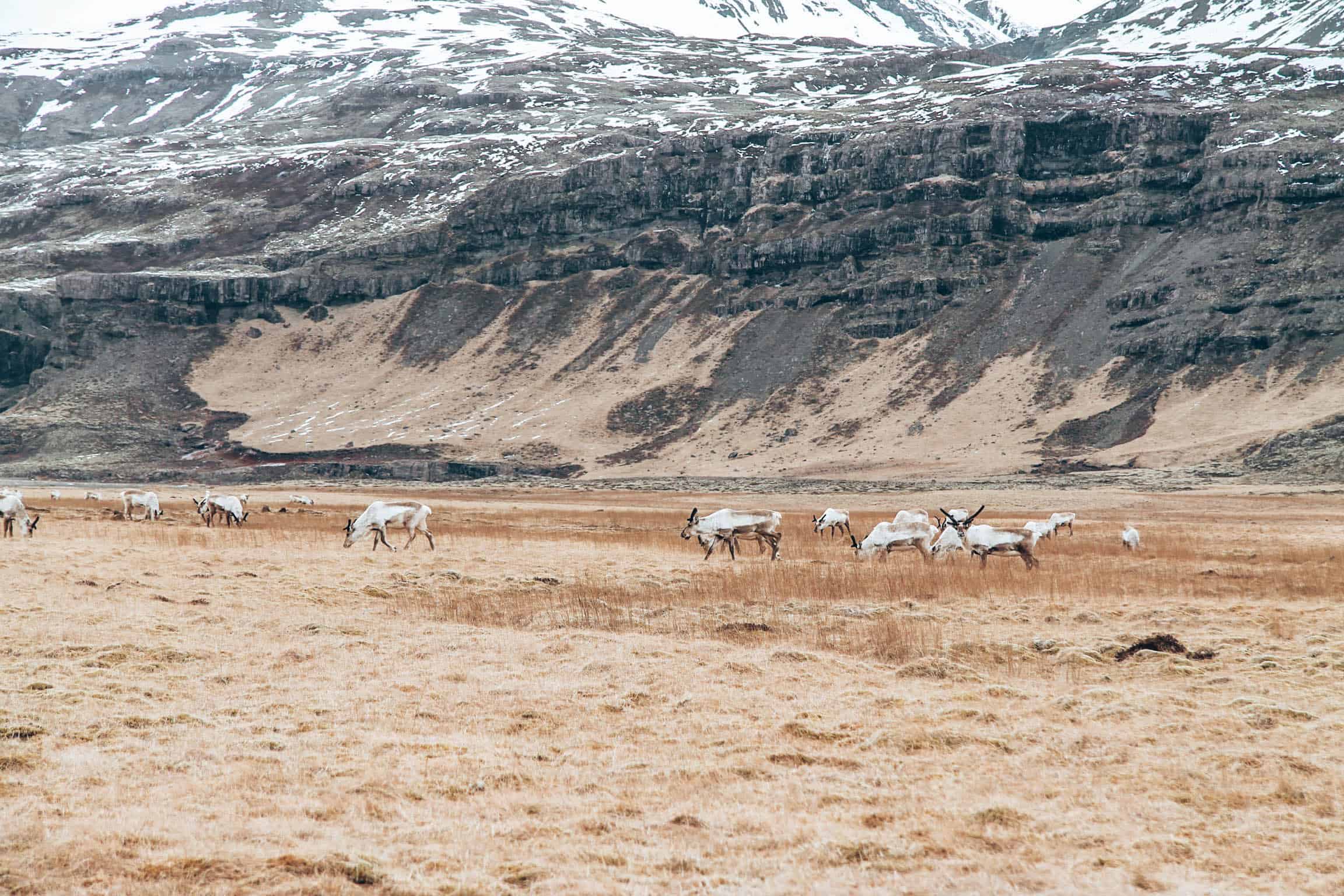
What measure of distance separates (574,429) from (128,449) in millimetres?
55848

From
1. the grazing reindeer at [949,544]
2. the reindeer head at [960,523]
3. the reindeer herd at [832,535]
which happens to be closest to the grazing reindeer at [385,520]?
the reindeer herd at [832,535]

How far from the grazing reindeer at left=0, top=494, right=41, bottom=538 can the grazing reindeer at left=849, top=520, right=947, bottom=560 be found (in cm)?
2644

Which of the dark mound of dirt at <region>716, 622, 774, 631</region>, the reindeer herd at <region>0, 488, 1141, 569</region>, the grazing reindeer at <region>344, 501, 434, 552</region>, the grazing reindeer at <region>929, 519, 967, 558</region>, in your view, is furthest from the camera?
the grazing reindeer at <region>344, 501, 434, 552</region>

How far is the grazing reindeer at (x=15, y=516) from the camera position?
113 feet

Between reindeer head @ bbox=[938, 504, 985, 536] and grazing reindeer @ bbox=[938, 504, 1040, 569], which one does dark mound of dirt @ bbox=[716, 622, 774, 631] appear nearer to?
grazing reindeer @ bbox=[938, 504, 1040, 569]

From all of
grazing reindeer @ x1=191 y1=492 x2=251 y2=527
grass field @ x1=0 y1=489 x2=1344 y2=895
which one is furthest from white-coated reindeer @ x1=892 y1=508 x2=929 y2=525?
grazing reindeer @ x1=191 y1=492 x2=251 y2=527

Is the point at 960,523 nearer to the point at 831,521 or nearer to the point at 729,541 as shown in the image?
the point at 729,541

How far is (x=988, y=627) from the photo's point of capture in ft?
59.1

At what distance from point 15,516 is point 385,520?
13194 millimetres

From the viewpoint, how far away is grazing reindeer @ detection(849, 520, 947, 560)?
94.1ft

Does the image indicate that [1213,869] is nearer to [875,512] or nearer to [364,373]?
[875,512]

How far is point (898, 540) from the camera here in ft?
94.7

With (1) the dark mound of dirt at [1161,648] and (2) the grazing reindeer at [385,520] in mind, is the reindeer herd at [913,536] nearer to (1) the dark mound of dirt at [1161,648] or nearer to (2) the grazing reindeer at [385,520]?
(2) the grazing reindeer at [385,520]

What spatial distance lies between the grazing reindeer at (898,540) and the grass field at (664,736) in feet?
15.6
